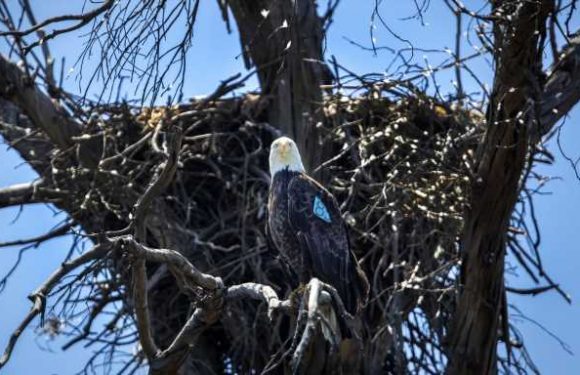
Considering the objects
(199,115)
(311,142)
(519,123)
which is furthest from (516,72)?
(199,115)

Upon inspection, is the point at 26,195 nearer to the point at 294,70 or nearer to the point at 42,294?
the point at 294,70

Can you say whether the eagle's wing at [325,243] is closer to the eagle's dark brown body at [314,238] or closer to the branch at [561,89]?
the eagle's dark brown body at [314,238]

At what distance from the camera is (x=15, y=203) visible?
7.28 meters

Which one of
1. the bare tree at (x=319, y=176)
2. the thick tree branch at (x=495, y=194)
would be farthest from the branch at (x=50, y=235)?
the thick tree branch at (x=495, y=194)

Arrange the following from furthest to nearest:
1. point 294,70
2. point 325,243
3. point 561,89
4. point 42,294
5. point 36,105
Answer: point 294,70, point 36,105, point 325,243, point 561,89, point 42,294

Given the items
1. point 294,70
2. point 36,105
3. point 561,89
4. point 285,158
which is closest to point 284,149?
point 285,158

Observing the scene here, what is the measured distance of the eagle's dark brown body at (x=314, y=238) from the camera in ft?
20.6

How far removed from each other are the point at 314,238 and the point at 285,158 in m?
0.57

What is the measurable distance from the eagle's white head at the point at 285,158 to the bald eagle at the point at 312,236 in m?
0.06

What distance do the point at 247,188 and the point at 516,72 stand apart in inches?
114

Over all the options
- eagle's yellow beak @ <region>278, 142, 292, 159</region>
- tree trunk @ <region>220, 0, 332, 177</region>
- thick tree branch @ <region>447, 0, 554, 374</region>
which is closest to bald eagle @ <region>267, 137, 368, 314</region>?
eagle's yellow beak @ <region>278, 142, 292, 159</region>

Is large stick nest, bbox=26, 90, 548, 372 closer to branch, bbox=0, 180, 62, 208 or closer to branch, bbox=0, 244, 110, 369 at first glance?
branch, bbox=0, 180, 62, 208

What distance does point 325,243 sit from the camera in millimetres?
6305

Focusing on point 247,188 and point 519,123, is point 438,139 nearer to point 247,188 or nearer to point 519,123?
point 247,188
